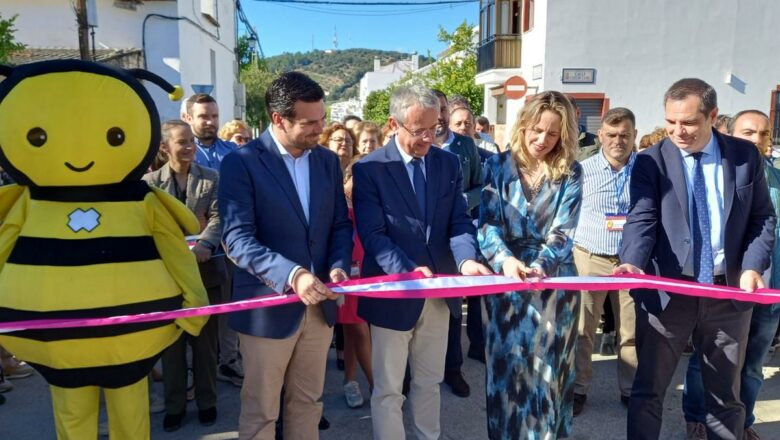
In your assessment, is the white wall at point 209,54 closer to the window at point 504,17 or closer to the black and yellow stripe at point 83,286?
the window at point 504,17

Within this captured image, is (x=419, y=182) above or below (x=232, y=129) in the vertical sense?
below

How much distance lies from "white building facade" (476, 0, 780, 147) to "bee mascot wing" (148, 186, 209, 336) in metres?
14.2

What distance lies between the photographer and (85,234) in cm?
252

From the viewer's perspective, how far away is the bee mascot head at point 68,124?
2439mm

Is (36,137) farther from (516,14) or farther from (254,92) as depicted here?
(254,92)

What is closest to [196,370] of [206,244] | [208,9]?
[206,244]

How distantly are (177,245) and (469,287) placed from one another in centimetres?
141

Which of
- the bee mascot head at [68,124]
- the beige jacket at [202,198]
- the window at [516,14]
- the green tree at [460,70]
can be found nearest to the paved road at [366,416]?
the beige jacket at [202,198]

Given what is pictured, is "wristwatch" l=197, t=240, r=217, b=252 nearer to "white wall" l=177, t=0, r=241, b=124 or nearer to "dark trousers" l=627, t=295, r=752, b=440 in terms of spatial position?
"dark trousers" l=627, t=295, r=752, b=440

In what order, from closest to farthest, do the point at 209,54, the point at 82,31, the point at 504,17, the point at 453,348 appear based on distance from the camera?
the point at 453,348 → the point at 82,31 → the point at 209,54 → the point at 504,17

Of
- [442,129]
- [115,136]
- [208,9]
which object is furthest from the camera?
[208,9]

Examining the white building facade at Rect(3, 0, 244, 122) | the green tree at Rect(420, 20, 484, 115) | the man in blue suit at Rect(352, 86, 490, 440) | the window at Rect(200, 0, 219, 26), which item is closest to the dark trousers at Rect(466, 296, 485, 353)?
the man in blue suit at Rect(352, 86, 490, 440)

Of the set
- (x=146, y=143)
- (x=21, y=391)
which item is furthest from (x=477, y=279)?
(x=21, y=391)

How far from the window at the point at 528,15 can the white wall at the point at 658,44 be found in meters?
1.90
